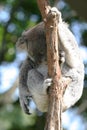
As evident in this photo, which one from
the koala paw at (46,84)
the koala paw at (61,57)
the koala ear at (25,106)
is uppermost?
the koala paw at (61,57)

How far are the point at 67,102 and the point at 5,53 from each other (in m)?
7.21

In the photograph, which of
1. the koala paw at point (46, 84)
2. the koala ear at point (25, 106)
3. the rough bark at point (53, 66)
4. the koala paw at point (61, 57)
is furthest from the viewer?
the koala ear at point (25, 106)

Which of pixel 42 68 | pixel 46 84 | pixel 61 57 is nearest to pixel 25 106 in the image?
pixel 42 68

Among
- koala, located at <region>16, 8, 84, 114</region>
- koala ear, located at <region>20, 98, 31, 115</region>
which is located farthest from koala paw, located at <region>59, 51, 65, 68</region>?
koala ear, located at <region>20, 98, 31, 115</region>

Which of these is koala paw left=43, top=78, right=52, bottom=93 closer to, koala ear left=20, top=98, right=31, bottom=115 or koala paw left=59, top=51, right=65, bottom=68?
koala paw left=59, top=51, right=65, bottom=68

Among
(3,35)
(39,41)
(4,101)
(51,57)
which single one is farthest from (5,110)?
(51,57)

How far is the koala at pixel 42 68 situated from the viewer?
4.86 metres

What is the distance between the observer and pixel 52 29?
421cm

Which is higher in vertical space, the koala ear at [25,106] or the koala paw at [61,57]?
the koala paw at [61,57]

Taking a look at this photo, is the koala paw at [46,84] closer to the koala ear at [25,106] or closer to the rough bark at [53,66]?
the rough bark at [53,66]

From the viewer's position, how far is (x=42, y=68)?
202 inches

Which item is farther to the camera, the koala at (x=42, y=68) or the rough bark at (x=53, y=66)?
the koala at (x=42, y=68)

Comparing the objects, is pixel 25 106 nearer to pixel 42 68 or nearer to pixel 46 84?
pixel 42 68

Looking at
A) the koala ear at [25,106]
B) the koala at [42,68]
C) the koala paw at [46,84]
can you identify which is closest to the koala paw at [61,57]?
the koala at [42,68]
